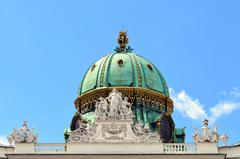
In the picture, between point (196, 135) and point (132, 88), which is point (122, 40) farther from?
point (196, 135)

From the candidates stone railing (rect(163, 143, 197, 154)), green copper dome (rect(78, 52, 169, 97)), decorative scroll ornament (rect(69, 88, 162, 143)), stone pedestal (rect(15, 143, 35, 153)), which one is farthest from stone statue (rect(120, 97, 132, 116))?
green copper dome (rect(78, 52, 169, 97))

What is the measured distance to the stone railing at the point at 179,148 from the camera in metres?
40.4

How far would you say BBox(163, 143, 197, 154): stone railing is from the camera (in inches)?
1590

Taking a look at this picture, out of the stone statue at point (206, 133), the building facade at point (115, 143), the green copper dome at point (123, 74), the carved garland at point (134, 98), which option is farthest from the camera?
the green copper dome at point (123, 74)

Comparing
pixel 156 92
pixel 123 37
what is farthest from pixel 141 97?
pixel 123 37

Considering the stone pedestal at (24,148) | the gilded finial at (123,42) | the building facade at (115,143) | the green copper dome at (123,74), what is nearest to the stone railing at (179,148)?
the building facade at (115,143)

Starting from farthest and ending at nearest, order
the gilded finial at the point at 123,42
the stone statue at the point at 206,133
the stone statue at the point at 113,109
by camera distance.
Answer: the gilded finial at the point at 123,42
the stone statue at the point at 113,109
the stone statue at the point at 206,133

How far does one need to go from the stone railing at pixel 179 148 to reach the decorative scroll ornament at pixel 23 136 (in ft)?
25.2

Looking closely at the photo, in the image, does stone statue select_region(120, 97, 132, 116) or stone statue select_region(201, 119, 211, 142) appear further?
stone statue select_region(120, 97, 132, 116)

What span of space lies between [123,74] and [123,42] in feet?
15.9

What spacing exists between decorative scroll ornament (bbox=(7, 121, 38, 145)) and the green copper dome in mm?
8968

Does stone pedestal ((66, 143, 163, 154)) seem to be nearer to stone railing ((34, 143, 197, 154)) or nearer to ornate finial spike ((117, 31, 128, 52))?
stone railing ((34, 143, 197, 154))

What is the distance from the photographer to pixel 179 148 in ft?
133

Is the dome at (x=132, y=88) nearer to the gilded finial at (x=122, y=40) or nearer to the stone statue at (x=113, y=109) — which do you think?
the gilded finial at (x=122, y=40)
